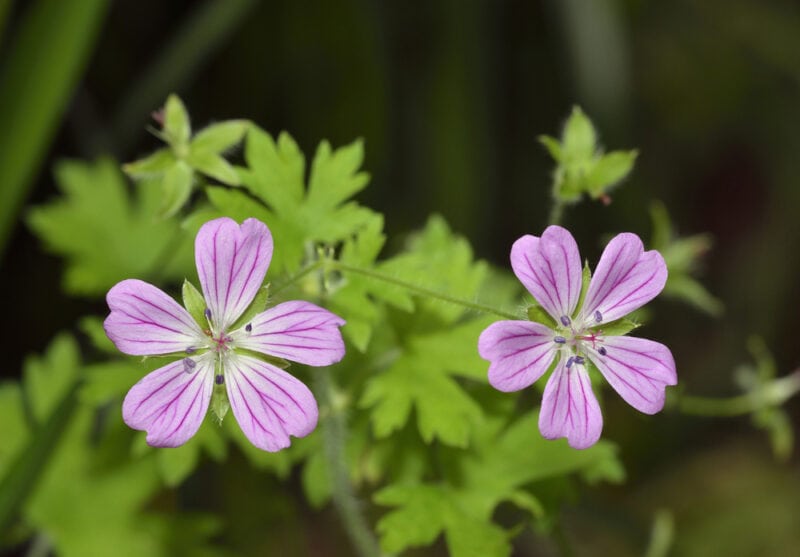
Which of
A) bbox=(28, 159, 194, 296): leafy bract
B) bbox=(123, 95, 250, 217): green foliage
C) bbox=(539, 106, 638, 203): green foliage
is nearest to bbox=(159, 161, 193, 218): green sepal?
bbox=(123, 95, 250, 217): green foliage

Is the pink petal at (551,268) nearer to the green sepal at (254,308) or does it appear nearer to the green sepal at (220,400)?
the green sepal at (254,308)

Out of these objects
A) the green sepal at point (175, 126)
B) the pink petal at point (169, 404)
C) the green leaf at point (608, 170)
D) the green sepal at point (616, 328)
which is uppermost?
the green leaf at point (608, 170)

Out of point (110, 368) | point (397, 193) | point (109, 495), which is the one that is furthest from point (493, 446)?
point (397, 193)

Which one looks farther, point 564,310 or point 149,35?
point 149,35

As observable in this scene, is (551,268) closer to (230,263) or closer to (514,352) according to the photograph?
(514,352)

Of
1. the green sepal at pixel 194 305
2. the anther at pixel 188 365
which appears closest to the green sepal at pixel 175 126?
the green sepal at pixel 194 305

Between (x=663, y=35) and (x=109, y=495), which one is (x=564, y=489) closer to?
(x=109, y=495)
